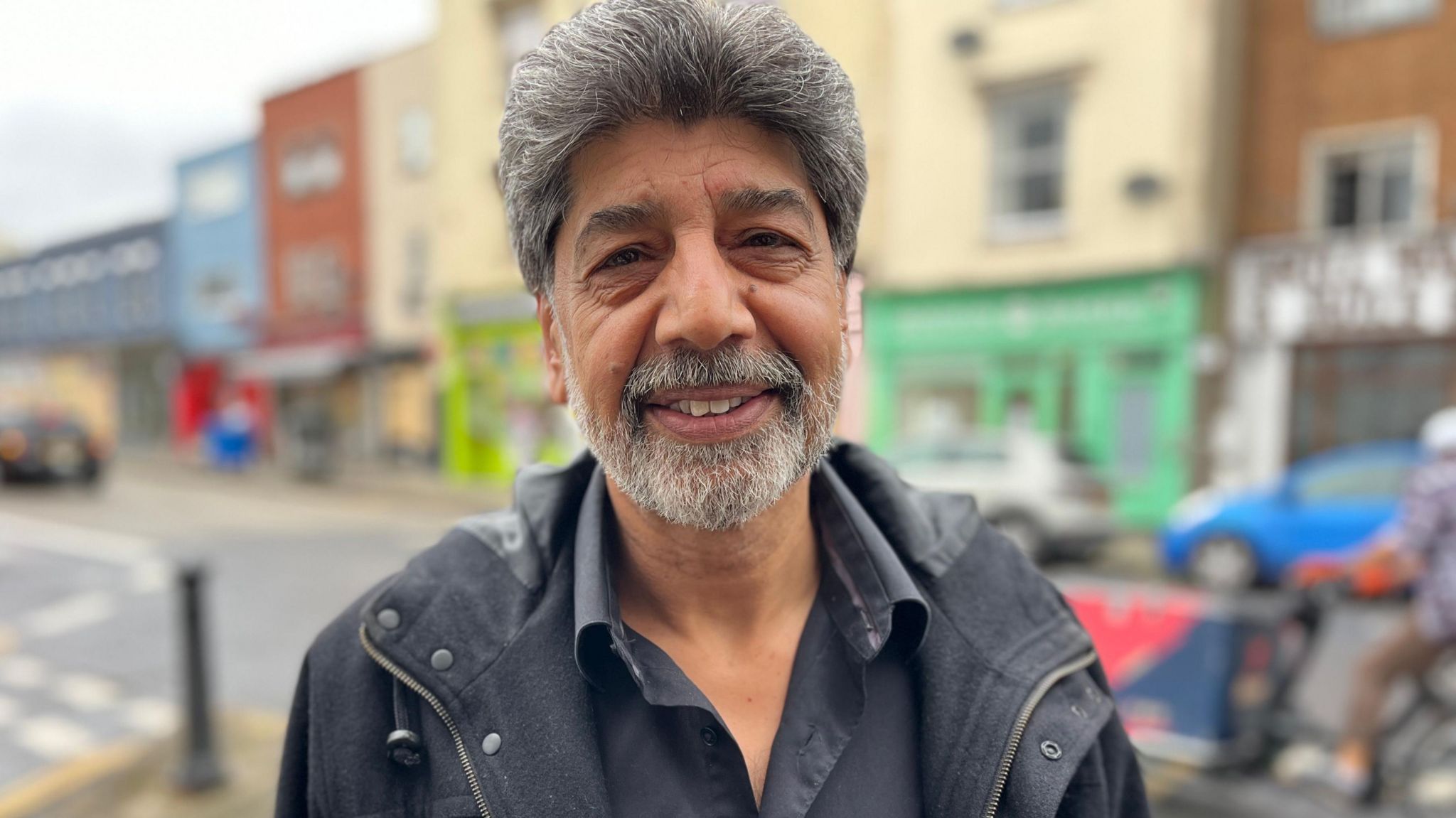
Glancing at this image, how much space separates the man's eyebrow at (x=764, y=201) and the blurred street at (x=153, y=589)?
10.6 feet

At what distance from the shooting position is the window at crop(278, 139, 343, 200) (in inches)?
819

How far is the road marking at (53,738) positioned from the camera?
4.47 m

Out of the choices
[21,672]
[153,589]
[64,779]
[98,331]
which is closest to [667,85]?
[64,779]

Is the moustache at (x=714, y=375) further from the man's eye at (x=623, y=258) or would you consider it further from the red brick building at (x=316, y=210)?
the red brick building at (x=316, y=210)

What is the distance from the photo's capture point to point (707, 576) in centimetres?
145

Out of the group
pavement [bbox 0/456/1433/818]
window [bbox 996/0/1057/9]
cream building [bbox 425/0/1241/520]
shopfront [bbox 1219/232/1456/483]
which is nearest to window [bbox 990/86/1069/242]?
cream building [bbox 425/0/1241/520]

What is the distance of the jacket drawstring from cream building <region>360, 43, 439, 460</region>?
59.4ft

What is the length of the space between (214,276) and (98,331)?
8.28 m

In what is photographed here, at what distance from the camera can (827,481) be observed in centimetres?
159

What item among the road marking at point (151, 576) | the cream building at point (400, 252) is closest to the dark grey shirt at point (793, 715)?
the road marking at point (151, 576)

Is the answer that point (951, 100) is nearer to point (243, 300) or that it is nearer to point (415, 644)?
point (415, 644)

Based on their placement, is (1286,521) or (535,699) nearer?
(535,699)

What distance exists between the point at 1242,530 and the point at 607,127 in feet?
28.3

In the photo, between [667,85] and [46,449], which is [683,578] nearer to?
[667,85]
